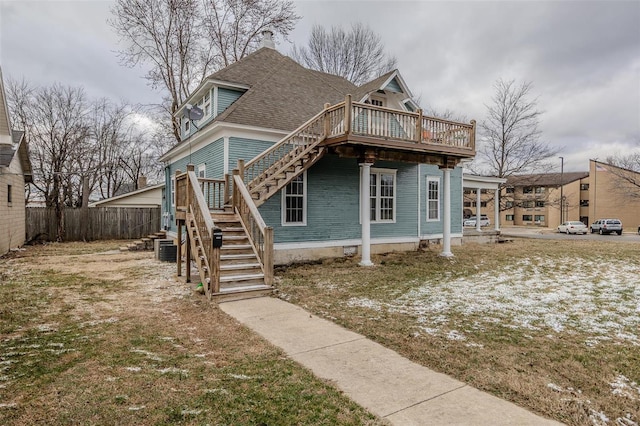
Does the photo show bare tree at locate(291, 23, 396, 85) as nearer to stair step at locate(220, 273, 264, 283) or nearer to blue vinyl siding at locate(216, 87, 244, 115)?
blue vinyl siding at locate(216, 87, 244, 115)

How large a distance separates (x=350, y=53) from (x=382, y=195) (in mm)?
19209

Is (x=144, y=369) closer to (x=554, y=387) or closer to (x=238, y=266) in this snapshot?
(x=238, y=266)

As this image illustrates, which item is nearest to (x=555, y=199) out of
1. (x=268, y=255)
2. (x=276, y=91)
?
(x=276, y=91)

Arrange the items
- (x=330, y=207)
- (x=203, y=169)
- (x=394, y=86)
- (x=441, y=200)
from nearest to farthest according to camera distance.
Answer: (x=330, y=207)
(x=203, y=169)
(x=394, y=86)
(x=441, y=200)

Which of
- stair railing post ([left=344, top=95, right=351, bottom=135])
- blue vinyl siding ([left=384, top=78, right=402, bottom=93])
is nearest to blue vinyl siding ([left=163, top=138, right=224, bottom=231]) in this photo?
stair railing post ([left=344, top=95, right=351, bottom=135])

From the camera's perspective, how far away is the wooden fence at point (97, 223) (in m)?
19.0

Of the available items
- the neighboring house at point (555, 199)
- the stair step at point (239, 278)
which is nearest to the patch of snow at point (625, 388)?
the stair step at point (239, 278)

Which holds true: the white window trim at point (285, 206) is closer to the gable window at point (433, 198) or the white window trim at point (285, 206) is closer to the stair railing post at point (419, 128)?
the stair railing post at point (419, 128)

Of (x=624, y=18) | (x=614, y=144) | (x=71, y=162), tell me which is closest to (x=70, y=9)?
(x=71, y=162)

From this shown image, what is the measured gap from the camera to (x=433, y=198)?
1548 centimetres

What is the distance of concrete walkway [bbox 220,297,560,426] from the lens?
9.73ft

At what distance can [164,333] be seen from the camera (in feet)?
16.5

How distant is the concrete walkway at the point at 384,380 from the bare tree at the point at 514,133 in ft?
90.8

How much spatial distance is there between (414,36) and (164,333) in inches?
756
